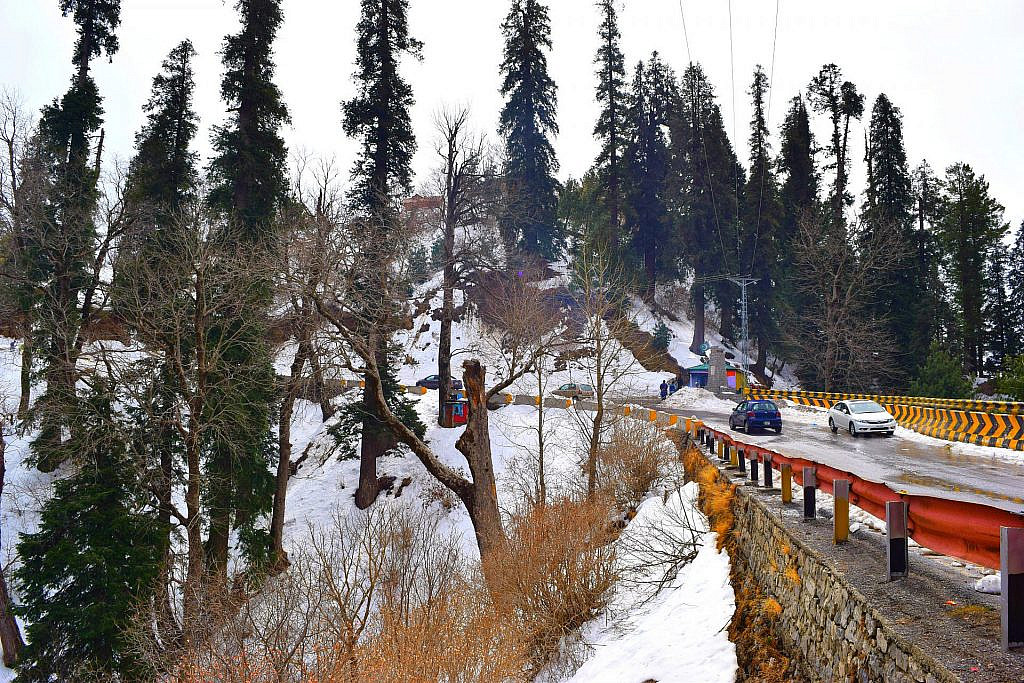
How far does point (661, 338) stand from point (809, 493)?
150ft

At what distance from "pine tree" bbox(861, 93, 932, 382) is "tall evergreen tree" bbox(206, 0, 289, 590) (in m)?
40.7

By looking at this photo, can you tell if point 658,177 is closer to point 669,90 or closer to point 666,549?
point 669,90

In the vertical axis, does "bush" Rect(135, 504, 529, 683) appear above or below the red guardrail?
below

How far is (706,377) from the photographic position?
4956cm

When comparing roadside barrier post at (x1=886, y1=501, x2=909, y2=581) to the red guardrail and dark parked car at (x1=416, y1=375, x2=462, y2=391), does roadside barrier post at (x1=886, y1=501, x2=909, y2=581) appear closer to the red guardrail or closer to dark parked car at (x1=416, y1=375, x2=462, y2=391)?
the red guardrail

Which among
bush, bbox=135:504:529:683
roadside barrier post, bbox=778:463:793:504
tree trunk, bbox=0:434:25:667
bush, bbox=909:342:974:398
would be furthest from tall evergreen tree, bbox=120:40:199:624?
bush, bbox=909:342:974:398

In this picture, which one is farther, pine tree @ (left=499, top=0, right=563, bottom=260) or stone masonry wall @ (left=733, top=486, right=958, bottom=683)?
pine tree @ (left=499, top=0, right=563, bottom=260)

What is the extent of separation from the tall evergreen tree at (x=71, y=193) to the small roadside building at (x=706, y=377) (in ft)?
122

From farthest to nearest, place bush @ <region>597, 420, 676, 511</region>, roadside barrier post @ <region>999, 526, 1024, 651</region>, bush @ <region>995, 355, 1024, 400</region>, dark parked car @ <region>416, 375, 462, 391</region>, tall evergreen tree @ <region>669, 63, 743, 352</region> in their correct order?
tall evergreen tree @ <region>669, 63, 743, 352</region>, dark parked car @ <region>416, 375, 462, 391</region>, bush @ <region>995, 355, 1024, 400</region>, bush @ <region>597, 420, 676, 511</region>, roadside barrier post @ <region>999, 526, 1024, 651</region>

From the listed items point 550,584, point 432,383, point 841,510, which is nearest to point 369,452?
point 550,584

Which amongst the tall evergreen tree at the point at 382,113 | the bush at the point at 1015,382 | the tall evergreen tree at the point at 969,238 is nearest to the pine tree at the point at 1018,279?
the tall evergreen tree at the point at 969,238

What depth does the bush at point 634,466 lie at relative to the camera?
22.3 metres

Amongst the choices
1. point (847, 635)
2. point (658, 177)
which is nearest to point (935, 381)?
point (658, 177)

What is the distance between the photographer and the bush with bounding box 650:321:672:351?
177ft
